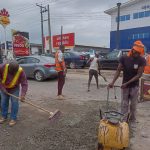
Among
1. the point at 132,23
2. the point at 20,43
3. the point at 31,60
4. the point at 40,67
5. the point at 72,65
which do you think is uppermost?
the point at 132,23

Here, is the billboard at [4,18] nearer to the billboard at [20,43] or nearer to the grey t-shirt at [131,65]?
the billboard at [20,43]

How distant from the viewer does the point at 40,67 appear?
14.0m

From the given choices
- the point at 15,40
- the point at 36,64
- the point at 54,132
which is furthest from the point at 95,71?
the point at 15,40

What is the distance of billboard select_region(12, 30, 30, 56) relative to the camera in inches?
796

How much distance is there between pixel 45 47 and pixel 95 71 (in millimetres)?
33737

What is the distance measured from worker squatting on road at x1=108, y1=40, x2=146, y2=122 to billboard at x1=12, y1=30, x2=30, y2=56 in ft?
49.4

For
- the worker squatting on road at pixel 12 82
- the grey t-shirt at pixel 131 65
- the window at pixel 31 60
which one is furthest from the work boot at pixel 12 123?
the window at pixel 31 60

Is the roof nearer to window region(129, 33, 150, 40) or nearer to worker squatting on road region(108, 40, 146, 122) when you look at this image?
window region(129, 33, 150, 40)

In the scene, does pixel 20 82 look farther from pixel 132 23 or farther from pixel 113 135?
pixel 132 23

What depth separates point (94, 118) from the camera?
6.53 m

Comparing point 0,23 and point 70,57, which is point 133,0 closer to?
point 70,57

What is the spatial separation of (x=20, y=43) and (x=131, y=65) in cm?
1594

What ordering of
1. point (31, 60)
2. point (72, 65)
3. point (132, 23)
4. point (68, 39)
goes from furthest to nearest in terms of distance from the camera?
point (68, 39)
point (132, 23)
point (72, 65)
point (31, 60)

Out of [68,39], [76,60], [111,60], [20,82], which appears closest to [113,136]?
[20,82]
